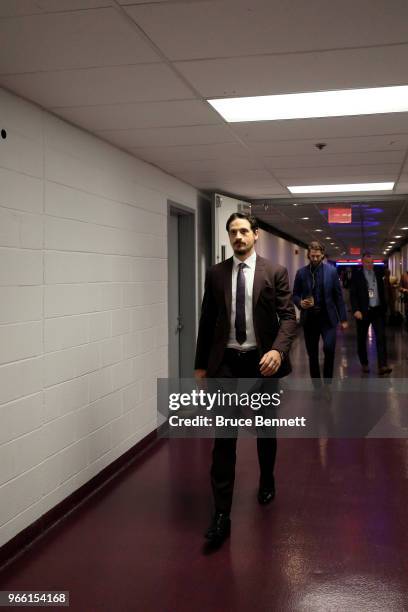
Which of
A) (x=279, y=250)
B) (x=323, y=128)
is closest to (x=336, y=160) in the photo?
(x=323, y=128)

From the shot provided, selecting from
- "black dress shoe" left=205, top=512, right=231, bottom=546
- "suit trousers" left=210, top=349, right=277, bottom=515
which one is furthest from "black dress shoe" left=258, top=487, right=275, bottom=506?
→ "black dress shoe" left=205, top=512, right=231, bottom=546

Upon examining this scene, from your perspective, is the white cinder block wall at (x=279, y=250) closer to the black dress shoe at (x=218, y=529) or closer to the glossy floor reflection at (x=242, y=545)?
the glossy floor reflection at (x=242, y=545)

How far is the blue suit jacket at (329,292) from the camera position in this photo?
6.18 metres

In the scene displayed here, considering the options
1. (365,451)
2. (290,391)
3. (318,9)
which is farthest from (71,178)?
(290,391)

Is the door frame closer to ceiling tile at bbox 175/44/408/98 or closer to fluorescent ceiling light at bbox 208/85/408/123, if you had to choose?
fluorescent ceiling light at bbox 208/85/408/123

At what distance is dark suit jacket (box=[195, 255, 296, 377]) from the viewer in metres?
3.22

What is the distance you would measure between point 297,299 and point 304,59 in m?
3.84

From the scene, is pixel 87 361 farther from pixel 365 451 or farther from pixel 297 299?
pixel 297 299

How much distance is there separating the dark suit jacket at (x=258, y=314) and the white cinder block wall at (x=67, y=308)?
87 centimetres

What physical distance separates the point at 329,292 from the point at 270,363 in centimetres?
334

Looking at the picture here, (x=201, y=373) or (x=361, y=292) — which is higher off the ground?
(x=361, y=292)

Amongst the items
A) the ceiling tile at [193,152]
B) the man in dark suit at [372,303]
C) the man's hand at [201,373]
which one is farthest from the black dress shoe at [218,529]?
the man in dark suit at [372,303]

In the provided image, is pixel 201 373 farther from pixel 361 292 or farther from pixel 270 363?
pixel 361 292

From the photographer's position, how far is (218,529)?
10.0 feet
